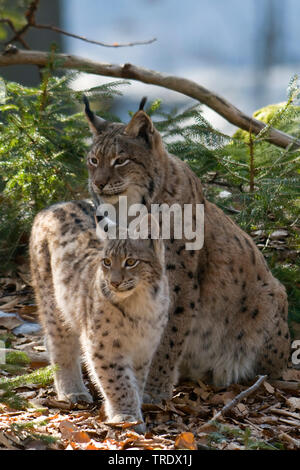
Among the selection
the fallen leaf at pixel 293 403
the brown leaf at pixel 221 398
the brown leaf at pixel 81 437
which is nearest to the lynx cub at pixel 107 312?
the brown leaf at pixel 81 437

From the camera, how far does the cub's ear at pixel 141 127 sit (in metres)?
5.23

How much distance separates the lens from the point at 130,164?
206 inches

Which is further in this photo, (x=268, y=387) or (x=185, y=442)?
(x=268, y=387)

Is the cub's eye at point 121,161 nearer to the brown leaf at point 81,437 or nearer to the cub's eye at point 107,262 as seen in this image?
the cub's eye at point 107,262

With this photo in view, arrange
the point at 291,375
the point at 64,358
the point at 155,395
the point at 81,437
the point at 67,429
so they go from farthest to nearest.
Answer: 1. the point at 291,375
2. the point at 155,395
3. the point at 64,358
4. the point at 67,429
5. the point at 81,437

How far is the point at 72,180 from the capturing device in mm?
6734

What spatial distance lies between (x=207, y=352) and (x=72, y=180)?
7.25ft

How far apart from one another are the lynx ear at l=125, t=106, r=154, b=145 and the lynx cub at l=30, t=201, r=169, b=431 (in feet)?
2.79

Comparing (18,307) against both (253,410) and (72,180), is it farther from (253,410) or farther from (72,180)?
(253,410)

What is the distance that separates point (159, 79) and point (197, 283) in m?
3.01

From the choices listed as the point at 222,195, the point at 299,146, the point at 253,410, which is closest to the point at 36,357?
the point at 253,410

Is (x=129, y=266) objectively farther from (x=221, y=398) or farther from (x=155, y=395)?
(x=221, y=398)

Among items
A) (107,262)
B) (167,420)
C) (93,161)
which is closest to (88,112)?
(93,161)
